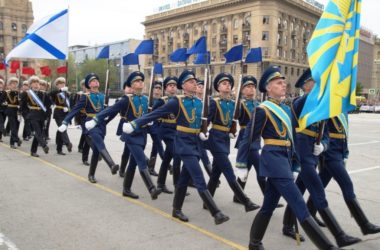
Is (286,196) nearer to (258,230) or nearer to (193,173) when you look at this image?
(258,230)

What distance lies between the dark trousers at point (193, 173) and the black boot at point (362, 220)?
181cm

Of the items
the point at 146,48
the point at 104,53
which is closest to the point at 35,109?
the point at 104,53

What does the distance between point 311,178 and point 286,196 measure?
2.42 feet

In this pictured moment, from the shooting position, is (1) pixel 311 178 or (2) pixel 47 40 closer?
(1) pixel 311 178

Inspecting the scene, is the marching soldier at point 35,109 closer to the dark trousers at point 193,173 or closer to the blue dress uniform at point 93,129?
the blue dress uniform at point 93,129

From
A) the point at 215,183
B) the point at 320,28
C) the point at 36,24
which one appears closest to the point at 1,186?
the point at 215,183

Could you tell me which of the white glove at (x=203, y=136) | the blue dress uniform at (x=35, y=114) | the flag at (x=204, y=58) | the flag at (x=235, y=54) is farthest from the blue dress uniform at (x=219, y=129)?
the blue dress uniform at (x=35, y=114)

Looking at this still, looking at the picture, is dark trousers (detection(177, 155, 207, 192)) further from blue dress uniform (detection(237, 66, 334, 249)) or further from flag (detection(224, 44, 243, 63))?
flag (detection(224, 44, 243, 63))

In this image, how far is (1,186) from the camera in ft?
23.6

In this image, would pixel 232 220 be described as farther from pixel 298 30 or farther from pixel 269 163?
pixel 298 30

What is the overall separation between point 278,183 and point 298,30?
3076 inches

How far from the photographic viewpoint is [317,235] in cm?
389

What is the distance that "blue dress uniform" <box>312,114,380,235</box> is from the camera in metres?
4.83

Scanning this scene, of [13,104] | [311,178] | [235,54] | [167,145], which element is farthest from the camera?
[13,104]
